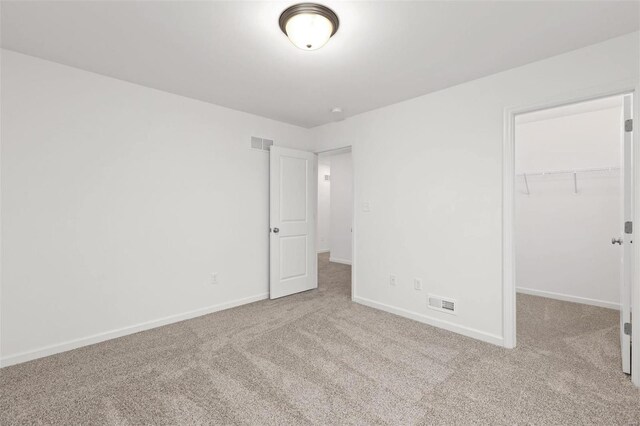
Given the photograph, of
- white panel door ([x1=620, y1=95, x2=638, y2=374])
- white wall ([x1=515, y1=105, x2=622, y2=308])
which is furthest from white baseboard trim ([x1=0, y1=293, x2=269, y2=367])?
white wall ([x1=515, y1=105, x2=622, y2=308])

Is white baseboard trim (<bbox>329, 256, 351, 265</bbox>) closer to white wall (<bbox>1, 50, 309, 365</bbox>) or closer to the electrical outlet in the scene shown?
white wall (<bbox>1, 50, 309, 365</bbox>)

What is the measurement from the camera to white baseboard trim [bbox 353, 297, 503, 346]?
106 inches

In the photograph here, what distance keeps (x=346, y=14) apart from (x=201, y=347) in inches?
110

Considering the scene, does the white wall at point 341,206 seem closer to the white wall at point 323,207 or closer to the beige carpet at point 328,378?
the white wall at point 323,207

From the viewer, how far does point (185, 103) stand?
3250 millimetres

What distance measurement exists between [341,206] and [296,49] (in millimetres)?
4725

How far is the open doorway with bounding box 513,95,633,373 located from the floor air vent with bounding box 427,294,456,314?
2.14 ft

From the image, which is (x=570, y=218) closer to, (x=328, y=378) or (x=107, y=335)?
(x=328, y=378)

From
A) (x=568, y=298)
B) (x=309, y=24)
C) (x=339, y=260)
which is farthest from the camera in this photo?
(x=339, y=260)

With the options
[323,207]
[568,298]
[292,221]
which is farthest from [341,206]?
[568,298]

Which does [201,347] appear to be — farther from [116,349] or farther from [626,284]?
[626,284]

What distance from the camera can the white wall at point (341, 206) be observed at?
661cm

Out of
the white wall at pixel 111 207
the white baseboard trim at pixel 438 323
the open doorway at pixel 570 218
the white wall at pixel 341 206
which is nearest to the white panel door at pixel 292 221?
the white wall at pixel 111 207

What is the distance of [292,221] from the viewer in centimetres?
420
